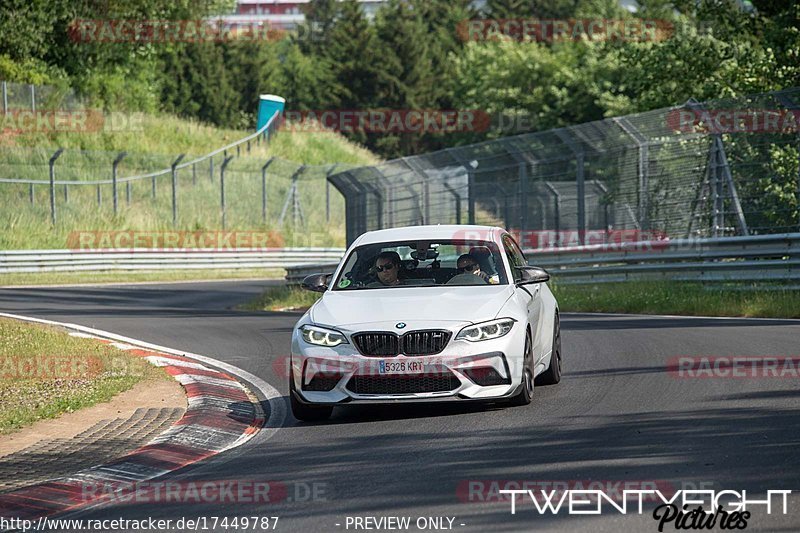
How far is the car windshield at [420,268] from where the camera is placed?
10.7 m

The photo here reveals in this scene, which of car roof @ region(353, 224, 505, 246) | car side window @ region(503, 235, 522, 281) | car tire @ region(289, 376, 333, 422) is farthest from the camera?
car roof @ region(353, 224, 505, 246)

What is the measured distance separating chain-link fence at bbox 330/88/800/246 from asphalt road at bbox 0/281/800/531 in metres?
6.64

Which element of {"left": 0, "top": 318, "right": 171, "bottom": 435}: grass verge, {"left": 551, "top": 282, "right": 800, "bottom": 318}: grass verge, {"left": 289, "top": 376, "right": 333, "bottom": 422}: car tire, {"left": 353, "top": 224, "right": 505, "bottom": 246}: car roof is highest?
{"left": 353, "top": 224, "right": 505, "bottom": 246}: car roof

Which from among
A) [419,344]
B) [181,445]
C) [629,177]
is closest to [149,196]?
[629,177]

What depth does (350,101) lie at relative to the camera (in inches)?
3423

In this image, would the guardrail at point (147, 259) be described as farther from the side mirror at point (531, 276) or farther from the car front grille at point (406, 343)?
the car front grille at point (406, 343)

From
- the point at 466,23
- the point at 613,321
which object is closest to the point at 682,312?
the point at 613,321

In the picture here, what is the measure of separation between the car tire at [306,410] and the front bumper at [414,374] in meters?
0.13

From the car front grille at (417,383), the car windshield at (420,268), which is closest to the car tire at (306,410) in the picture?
the car front grille at (417,383)

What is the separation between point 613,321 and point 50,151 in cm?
3442

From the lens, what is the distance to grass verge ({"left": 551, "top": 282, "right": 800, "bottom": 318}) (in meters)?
17.8

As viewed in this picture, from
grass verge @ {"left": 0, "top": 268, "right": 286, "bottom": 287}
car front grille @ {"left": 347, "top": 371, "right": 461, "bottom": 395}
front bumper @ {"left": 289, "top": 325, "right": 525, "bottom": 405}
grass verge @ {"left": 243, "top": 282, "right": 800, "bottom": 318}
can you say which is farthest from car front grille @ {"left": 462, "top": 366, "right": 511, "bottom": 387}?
grass verge @ {"left": 0, "top": 268, "right": 286, "bottom": 287}

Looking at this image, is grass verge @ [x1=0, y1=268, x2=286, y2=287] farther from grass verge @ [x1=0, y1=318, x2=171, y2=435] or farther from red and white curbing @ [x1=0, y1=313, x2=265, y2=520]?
red and white curbing @ [x1=0, y1=313, x2=265, y2=520]

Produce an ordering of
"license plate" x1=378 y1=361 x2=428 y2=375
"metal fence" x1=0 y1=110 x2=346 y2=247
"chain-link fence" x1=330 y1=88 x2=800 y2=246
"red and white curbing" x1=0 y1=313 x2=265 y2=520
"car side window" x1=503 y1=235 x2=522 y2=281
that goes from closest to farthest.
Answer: "red and white curbing" x1=0 y1=313 x2=265 y2=520
"license plate" x1=378 y1=361 x2=428 y2=375
"car side window" x1=503 y1=235 x2=522 y2=281
"chain-link fence" x1=330 y1=88 x2=800 y2=246
"metal fence" x1=0 y1=110 x2=346 y2=247
